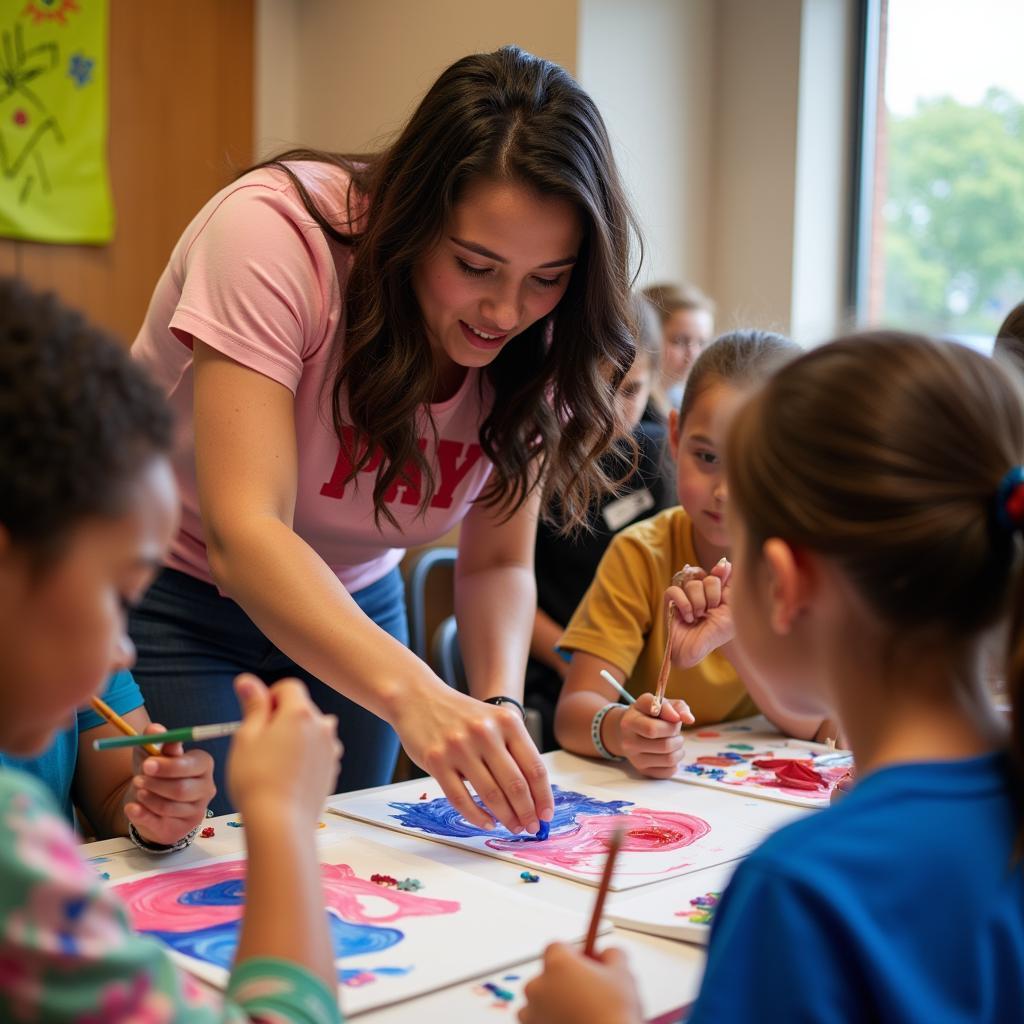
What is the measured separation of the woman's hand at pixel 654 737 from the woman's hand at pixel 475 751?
30 centimetres

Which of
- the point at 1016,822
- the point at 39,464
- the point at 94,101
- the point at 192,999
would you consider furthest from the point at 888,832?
the point at 94,101

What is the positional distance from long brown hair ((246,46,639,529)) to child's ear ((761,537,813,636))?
64 cm

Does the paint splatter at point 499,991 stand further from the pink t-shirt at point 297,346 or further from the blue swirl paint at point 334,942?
the pink t-shirt at point 297,346

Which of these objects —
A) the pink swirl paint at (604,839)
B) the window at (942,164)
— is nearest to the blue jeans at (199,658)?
the pink swirl paint at (604,839)

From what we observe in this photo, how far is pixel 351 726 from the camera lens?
161 cm

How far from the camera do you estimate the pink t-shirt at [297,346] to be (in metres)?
1.29

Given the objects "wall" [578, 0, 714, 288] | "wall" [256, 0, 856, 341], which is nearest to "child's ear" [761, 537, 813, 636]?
"wall" [578, 0, 714, 288]

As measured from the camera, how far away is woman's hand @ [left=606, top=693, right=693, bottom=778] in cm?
144

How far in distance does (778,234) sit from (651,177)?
0.35 metres

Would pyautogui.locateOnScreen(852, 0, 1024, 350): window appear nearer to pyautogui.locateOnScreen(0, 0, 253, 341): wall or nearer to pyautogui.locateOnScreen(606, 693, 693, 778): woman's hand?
pyautogui.locateOnScreen(0, 0, 253, 341): wall

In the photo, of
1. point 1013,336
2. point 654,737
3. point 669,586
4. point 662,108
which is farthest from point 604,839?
point 662,108

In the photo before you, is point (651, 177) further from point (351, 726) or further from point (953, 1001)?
point (953, 1001)

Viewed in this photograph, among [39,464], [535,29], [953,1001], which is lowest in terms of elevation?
[953,1001]

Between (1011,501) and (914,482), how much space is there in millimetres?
56
